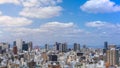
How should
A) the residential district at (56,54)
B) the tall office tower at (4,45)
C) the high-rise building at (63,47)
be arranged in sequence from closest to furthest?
the residential district at (56,54), the tall office tower at (4,45), the high-rise building at (63,47)

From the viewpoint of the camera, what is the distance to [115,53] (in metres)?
10.9

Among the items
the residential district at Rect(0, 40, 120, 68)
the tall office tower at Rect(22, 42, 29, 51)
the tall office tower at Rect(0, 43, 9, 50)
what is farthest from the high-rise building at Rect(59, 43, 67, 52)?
the tall office tower at Rect(0, 43, 9, 50)

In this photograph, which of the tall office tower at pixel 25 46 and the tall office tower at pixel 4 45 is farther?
the tall office tower at pixel 25 46

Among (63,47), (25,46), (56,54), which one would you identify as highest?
(25,46)

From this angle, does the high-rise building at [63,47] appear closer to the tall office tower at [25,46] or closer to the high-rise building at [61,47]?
the high-rise building at [61,47]

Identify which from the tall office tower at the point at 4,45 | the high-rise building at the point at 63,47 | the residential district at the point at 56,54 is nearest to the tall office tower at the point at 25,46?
the residential district at the point at 56,54

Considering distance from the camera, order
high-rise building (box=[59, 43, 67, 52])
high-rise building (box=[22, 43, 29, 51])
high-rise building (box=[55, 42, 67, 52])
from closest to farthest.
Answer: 1. high-rise building (box=[22, 43, 29, 51])
2. high-rise building (box=[59, 43, 67, 52])
3. high-rise building (box=[55, 42, 67, 52])

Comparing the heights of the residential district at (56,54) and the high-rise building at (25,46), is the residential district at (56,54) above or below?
below

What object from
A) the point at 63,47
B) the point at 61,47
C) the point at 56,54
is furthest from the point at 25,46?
the point at 56,54

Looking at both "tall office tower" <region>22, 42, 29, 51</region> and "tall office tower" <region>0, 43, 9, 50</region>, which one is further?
"tall office tower" <region>22, 42, 29, 51</region>

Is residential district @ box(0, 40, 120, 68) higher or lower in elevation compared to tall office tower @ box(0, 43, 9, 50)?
lower

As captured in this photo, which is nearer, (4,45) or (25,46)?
(4,45)

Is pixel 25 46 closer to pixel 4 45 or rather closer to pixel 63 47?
pixel 4 45

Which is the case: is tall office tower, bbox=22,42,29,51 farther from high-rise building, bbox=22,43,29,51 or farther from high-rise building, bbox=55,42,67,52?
high-rise building, bbox=55,42,67,52
